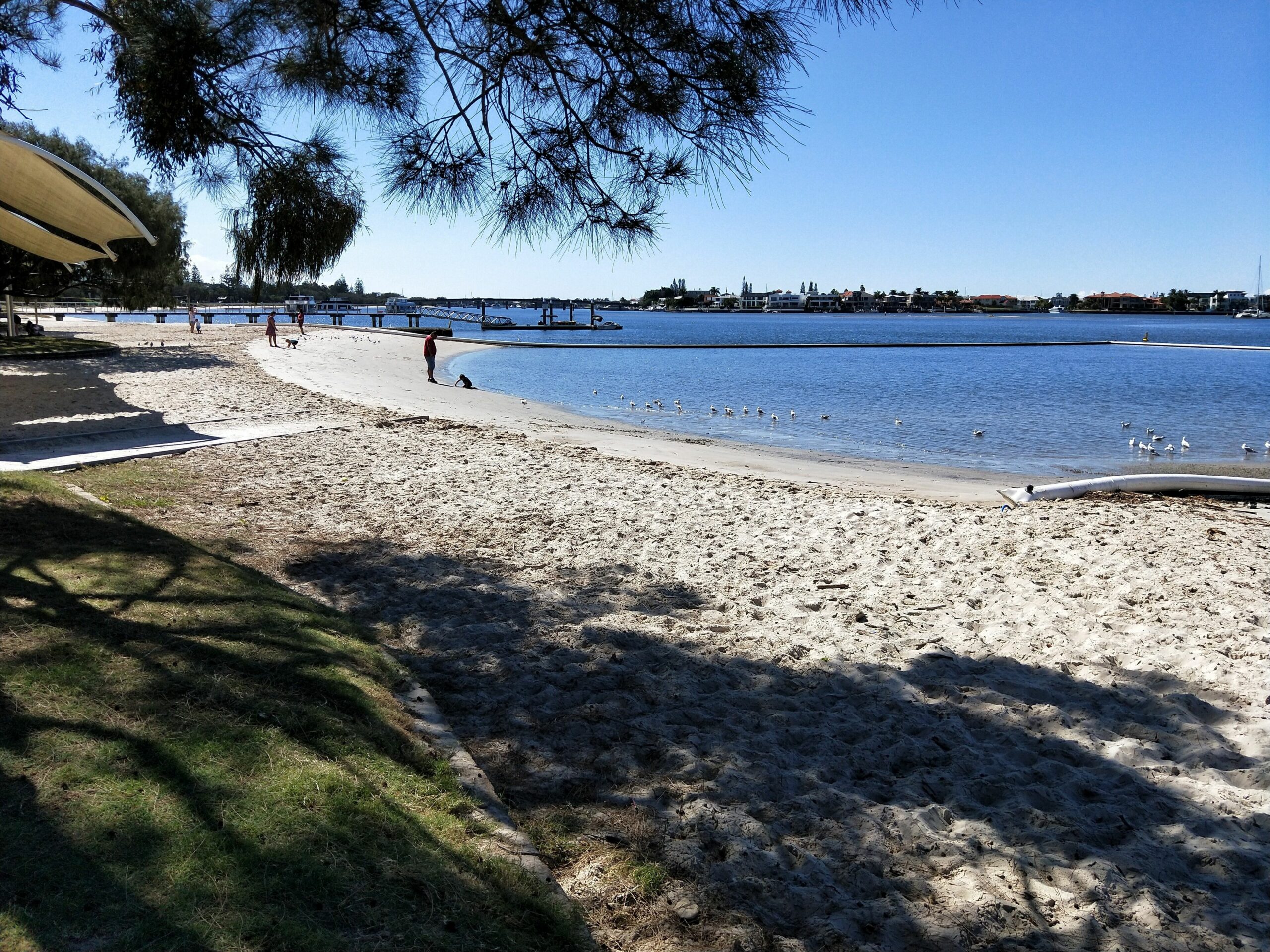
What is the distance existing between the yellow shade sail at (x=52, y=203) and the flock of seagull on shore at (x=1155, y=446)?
17626mm

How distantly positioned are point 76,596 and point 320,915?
3.05 metres

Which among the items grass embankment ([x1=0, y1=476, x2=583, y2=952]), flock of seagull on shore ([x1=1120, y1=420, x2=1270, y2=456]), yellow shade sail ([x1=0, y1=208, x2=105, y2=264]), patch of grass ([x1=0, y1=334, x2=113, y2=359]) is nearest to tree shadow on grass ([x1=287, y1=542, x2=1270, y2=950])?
grass embankment ([x1=0, y1=476, x2=583, y2=952])

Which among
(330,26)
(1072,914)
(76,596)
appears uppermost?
(330,26)

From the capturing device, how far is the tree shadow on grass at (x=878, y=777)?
2.94 metres

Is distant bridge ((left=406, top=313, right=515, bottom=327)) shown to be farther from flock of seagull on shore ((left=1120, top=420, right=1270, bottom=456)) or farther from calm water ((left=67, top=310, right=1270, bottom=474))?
flock of seagull on shore ((left=1120, top=420, right=1270, bottom=456))

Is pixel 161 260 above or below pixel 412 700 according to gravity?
above

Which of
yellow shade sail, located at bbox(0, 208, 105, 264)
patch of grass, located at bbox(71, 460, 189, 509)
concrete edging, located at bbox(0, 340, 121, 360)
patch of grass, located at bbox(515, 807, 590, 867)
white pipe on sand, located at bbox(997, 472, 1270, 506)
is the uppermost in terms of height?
yellow shade sail, located at bbox(0, 208, 105, 264)

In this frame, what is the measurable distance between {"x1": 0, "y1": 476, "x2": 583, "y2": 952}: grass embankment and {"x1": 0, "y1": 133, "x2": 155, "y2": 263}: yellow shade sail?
5245mm

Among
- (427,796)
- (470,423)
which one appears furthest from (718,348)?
(427,796)

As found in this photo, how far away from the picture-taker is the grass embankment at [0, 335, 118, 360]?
22.6 m

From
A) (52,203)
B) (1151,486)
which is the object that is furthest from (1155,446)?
(52,203)

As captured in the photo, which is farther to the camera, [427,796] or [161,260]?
[161,260]

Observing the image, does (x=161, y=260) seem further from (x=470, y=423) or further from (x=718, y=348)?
(x=718, y=348)

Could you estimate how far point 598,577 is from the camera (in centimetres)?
668
